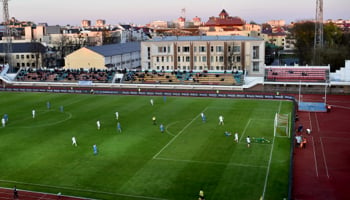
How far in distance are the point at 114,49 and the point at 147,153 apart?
62042 millimetres

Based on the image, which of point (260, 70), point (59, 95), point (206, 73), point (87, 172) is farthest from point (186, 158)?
point (260, 70)

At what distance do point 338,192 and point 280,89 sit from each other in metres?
39.5

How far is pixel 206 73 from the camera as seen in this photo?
223ft

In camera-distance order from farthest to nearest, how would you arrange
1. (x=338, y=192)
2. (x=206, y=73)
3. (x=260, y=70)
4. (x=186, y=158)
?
1. (x=260, y=70)
2. (x=206, y=73)
3. (x=186, y=158)
4. (x=338, y=192)

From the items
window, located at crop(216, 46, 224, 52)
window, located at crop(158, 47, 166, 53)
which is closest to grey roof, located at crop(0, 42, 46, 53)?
window, located at crop(158, 47, 166, 53)

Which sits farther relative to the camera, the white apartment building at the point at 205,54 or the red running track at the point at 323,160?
the white apartment building at the point at 205,54

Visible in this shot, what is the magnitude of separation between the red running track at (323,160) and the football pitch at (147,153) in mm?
1085

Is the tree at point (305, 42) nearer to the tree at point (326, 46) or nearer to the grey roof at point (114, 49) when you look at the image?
the tree at point (326, 46)

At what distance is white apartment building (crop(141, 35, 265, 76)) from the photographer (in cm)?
7194

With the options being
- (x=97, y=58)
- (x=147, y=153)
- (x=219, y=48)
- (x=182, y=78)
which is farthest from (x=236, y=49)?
(x=147, y=153)

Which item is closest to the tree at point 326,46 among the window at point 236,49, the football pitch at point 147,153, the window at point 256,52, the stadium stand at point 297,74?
the window at point 256,52

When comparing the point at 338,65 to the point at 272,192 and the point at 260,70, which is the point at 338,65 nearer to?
the point at 260,70

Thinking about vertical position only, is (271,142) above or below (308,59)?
below

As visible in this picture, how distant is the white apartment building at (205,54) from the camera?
7194 cm
